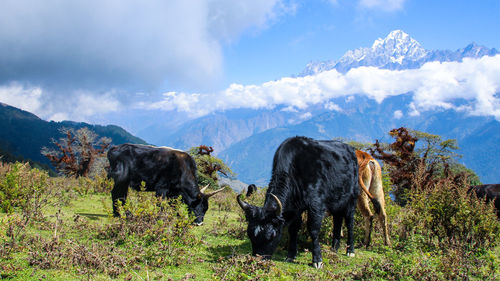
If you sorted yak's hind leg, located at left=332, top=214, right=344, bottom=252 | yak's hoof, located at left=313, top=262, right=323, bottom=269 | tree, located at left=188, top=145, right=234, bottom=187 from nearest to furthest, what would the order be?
1. yak's hoof, located at left=313, top=262, right=323, bottom=269
2. yak's hind leg, located at left=332, top=214, right=344, bottom=252
3. tree, located at left=188, top=145, right=234, bottom=187

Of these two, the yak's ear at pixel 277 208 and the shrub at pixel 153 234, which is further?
the yak's ear at pixel 277 208

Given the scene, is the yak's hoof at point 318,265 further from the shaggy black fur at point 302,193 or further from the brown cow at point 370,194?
the brown cow at point 370,194

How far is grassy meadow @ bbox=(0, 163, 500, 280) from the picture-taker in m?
5.98

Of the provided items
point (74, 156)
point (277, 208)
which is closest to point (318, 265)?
point (277, 208)

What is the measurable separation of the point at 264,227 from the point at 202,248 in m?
2.39

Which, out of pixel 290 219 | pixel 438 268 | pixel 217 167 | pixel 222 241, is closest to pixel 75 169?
pixel 217 167

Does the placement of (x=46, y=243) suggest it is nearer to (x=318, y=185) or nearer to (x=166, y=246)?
(x=166, y=246)

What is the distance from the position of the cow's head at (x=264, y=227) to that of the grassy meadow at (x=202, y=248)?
44 centimetres

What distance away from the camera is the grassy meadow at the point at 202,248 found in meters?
5.98

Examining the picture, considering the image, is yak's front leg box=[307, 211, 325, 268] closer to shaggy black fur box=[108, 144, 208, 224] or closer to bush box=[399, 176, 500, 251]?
bush box=[399, 176, 500, 251]

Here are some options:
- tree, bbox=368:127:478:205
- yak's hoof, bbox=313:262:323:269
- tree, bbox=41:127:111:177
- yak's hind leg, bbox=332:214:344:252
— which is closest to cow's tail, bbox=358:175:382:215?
yak's hind leg, bbox=332:214:344:252

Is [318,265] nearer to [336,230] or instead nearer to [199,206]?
[336,230]

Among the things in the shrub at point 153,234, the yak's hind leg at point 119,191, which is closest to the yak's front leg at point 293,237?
the shrub at point 153,234

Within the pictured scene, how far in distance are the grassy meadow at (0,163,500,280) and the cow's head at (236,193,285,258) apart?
0.44 meters
